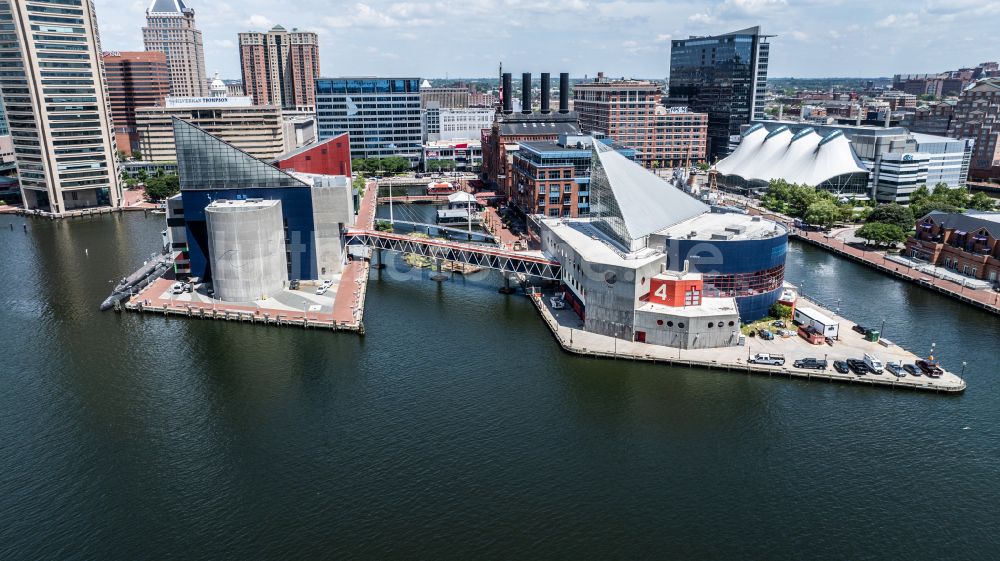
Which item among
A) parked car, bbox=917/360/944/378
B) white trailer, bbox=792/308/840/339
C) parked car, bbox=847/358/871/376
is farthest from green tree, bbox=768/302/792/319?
parked car, bbox=917/360/944/378

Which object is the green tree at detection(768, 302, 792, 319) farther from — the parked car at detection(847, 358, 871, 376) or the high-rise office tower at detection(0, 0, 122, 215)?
the high-rise office tower at detection(0, 0, 122, 215)

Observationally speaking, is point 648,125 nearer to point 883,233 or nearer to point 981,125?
point 981,125

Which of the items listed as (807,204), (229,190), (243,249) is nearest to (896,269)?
(807,204)

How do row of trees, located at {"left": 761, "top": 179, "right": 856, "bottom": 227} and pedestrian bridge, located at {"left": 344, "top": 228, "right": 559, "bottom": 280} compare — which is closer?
pedestrian bridge, located at {"left": 344, "top": 228, "right": 559, "bottom": 280}

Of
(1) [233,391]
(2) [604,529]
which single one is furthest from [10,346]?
(2) [604,529]

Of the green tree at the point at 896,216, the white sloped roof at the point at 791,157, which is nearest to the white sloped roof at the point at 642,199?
the green tree at the point at 896,216

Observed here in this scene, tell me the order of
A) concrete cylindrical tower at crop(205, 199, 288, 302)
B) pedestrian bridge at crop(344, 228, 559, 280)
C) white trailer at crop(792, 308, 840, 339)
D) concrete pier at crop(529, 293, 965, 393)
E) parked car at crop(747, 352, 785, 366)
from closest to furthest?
concrete pier at crop(529, 293, 965, 393) < parked car at crop(747, 352, 785, 366) < white trailer at crop(792, 308, 840, 339) < concrete cylindrical tower at crop(205, 199, 288, 302) < pedestrian bridge at crop(344, 228, 559, 280)

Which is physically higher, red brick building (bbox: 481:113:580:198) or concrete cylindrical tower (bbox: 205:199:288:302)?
red brick building (bbox: 481:113:580:198)
